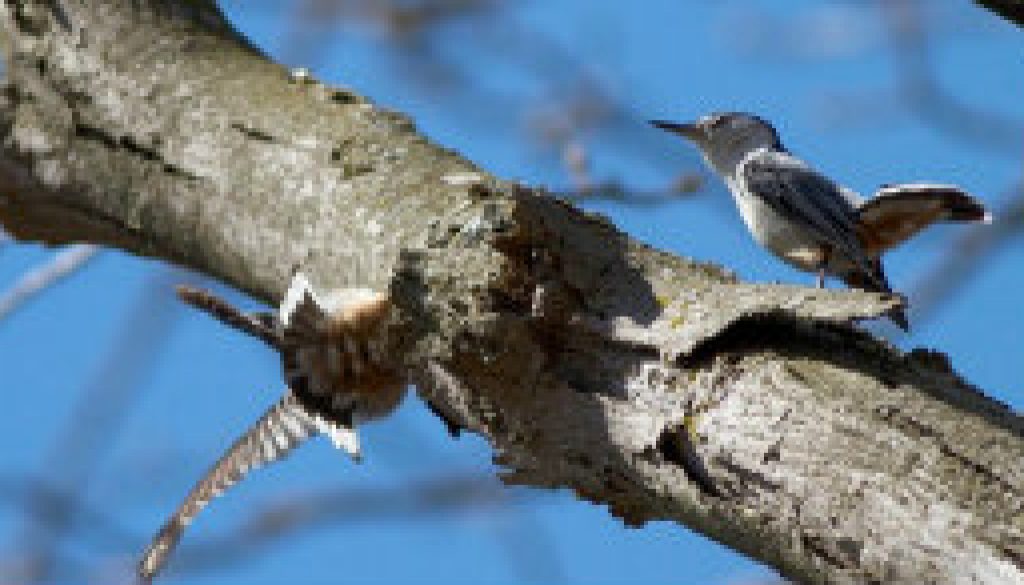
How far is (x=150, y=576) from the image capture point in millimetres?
1799

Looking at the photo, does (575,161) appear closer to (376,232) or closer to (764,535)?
(376,232)

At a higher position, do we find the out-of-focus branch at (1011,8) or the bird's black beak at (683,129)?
the bird's black beak at (683,129)

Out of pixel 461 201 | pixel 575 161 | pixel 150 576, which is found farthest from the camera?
pixel 575 161

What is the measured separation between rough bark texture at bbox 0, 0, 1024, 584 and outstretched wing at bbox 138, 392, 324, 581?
0.48ft

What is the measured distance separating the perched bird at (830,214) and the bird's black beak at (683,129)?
20cm

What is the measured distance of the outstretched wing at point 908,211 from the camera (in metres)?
2.01

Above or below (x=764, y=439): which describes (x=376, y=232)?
above

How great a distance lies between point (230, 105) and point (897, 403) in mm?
904

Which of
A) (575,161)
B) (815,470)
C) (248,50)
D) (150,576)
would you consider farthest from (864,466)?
(575,161)

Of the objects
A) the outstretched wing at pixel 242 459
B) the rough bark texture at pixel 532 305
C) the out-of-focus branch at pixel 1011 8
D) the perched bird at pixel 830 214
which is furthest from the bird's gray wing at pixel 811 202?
the out-of-focus branch at pixel 1011 8

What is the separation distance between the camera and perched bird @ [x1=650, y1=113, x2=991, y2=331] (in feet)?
6.75

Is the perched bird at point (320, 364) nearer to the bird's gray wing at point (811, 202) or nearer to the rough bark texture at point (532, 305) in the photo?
the rough bark texture at point (532, 305)

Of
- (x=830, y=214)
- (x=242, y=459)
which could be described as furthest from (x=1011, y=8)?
(x=830, y=214)

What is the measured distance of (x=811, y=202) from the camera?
2283mm
